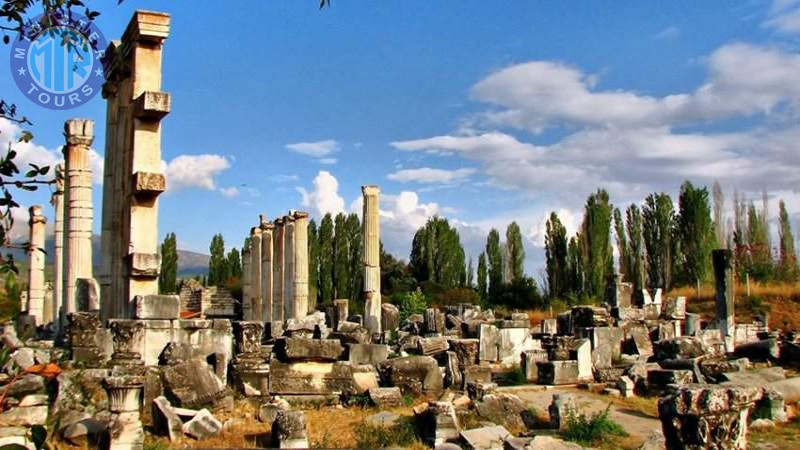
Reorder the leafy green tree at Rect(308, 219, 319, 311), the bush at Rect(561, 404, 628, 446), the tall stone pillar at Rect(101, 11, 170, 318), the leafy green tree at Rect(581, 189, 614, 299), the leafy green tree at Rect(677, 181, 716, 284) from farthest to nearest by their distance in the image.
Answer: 1. the leafy green tree at Rect(308, 219, 319, 311)
2. the leafy green tree at Rect(581, 189, 614, 299)
3. the leafy green tree at Rect(677, 181, 716, 284)
4. the tall stone pillar at Rect(101, 11, 170, 318)
5. the bush at Rect(561, 404, 628, 446)

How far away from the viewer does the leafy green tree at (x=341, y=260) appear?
55.7 metres

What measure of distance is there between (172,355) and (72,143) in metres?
10.5

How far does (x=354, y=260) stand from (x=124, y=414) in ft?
158

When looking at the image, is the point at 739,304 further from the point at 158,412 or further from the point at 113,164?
the point at 158,412

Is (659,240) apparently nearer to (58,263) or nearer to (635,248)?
(635,248)

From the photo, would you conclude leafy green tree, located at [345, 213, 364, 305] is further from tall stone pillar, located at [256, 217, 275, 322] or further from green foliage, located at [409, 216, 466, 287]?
tall stone pillar, located at [256, 217, 275, 322]

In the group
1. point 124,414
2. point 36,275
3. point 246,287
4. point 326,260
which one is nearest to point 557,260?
point 326,260

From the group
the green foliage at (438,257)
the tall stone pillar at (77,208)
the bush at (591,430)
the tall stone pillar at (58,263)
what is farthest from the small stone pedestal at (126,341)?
the green foliage at (438,257)

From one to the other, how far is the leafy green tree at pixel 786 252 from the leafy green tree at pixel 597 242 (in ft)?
31.7

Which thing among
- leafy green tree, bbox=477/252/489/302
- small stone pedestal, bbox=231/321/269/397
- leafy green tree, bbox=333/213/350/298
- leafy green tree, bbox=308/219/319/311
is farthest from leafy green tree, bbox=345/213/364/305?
small stone pedestal, bbox=231/321/269/397

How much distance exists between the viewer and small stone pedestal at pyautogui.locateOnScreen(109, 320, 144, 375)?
12.8 metres

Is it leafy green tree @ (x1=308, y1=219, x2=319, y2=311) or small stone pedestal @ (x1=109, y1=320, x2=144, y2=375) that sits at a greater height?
leafy green tree @ (x1=308, y1=219, x2=319, y2=311)

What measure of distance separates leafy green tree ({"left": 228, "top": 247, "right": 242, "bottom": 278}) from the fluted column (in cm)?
2849

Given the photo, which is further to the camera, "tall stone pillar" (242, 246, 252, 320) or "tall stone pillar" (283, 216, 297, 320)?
"tall stone pillar" (242, 246, 252, 320)
